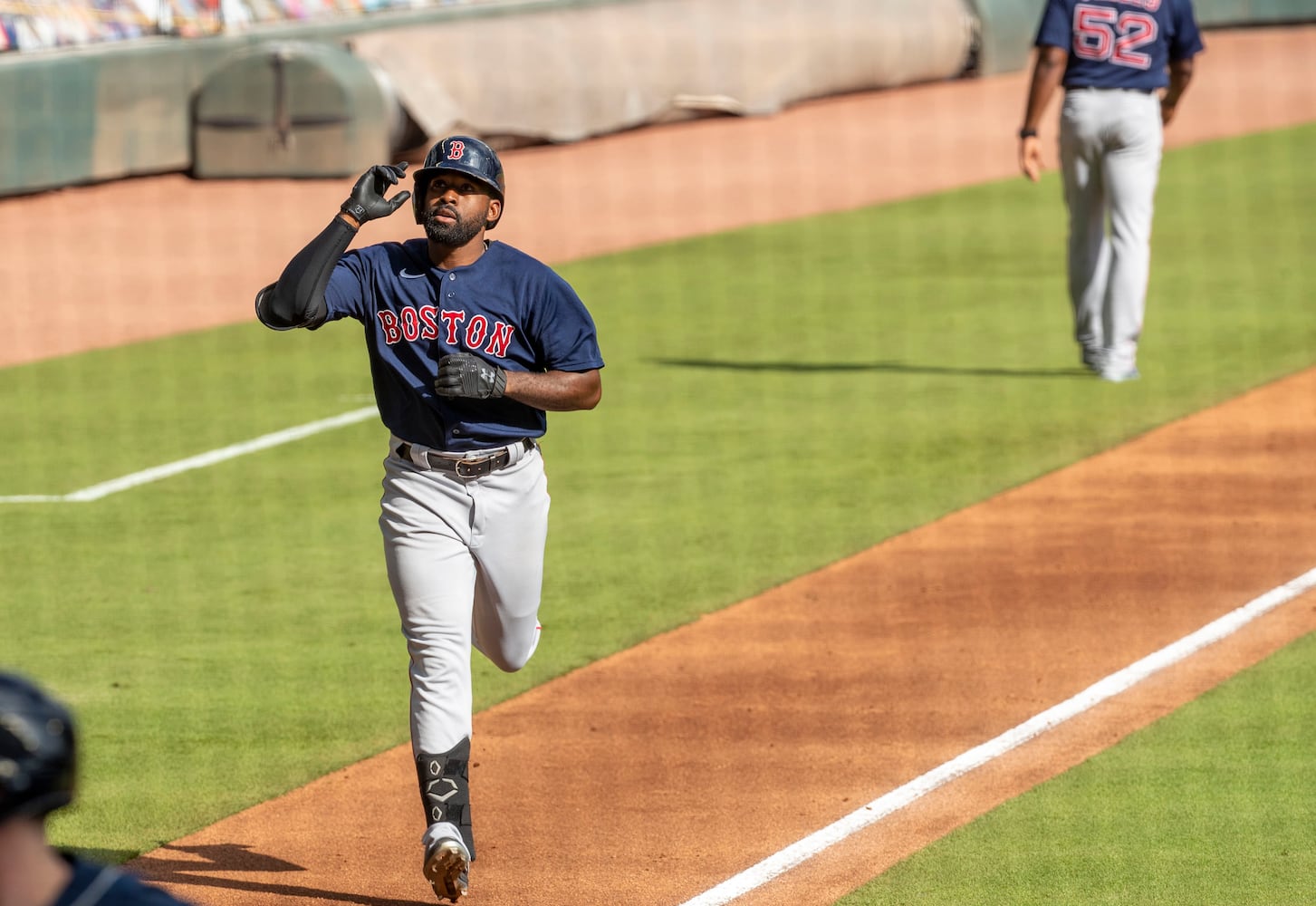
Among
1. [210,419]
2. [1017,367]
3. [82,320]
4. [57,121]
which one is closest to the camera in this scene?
[210,419]

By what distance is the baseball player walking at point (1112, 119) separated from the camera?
11789mm

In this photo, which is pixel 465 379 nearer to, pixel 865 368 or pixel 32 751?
pixel 32 751

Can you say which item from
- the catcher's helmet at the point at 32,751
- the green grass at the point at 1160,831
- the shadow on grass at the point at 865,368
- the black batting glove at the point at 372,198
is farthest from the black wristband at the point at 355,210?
the shadow on grass at the point at 865,368

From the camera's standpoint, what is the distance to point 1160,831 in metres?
5.89

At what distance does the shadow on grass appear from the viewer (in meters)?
12.9

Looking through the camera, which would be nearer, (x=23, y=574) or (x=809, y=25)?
(x=23, y=574)

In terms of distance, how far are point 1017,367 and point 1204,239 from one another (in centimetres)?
564

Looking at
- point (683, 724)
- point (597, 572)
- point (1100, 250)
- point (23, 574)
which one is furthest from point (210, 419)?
point (683, 724)

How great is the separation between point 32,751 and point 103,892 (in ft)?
0.73

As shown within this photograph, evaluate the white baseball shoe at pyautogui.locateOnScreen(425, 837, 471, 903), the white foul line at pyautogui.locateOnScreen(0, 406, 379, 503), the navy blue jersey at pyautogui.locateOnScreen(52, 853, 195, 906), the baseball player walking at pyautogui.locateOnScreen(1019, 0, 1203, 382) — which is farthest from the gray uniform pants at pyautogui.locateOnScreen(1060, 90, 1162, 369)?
the navy blue jersey at pyautogui.locateOnScreen(52, 853, 195, 906)

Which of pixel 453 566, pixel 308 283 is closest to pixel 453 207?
pixel 308 283

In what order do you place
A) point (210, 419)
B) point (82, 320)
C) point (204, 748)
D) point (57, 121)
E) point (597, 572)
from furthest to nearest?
point (57, 121)
point (82, 320)
point (210, 419)
point (597, 572)
point (204, 748)

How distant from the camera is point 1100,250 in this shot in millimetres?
12258

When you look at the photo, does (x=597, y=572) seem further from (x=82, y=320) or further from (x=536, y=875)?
(x=82, y=320)
